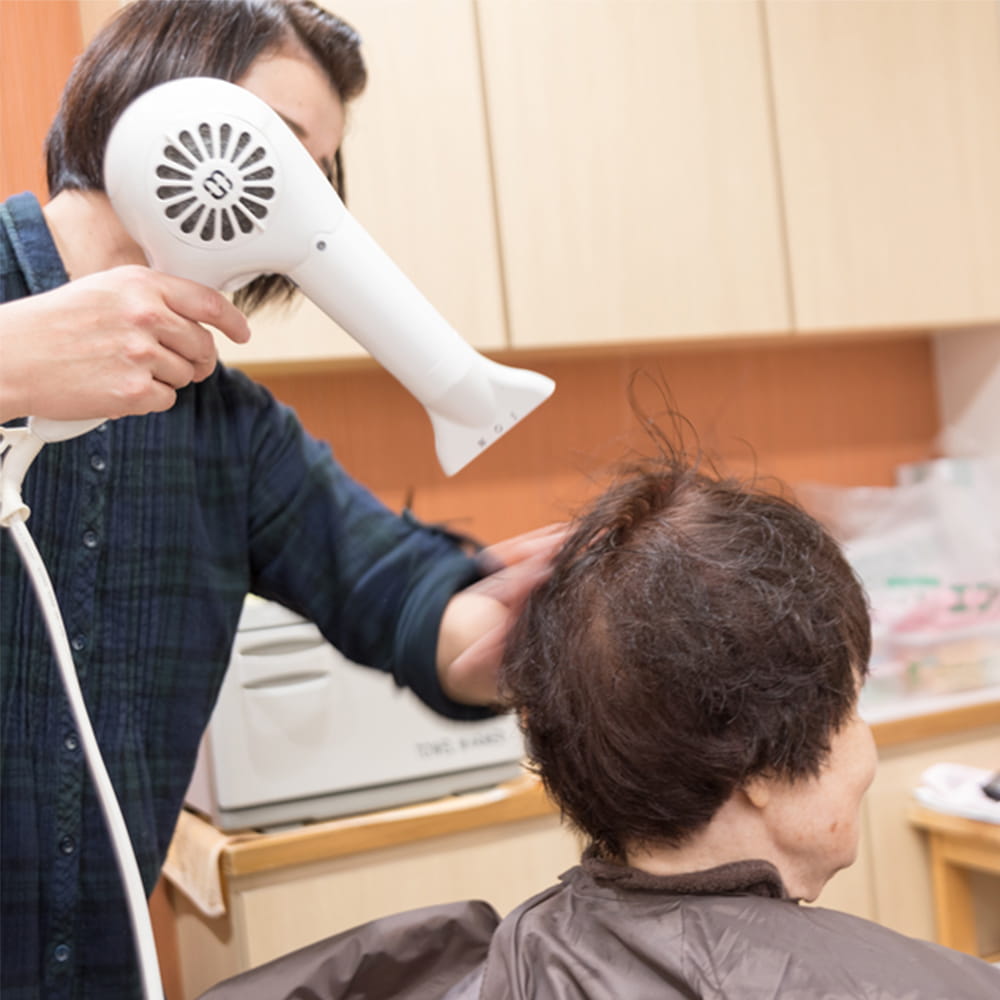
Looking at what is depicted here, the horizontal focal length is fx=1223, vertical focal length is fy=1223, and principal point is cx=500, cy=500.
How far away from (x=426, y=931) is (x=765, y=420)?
201 cm

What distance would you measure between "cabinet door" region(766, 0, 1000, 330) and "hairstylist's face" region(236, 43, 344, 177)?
1.58 metres

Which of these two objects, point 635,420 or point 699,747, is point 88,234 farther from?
point 635,420

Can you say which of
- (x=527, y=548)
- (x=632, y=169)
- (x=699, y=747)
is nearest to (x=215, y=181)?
(x=527, y=548)

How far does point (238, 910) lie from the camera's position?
5.88 ft

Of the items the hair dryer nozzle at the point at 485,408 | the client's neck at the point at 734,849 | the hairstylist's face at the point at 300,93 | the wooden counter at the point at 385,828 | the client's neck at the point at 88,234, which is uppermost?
the hairstylist's face at the point at 300,93

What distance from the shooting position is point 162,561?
1.18 metres

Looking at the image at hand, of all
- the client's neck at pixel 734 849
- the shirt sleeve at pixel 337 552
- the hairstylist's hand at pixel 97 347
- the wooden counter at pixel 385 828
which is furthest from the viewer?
the wooden counter at pixel 385 828

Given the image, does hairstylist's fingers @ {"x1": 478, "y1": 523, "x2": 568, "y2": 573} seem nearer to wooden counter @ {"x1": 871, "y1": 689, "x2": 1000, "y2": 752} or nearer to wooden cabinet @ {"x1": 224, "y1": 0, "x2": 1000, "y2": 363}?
wooden cabinet @ {"x1": 224, "y1": 0, "x2": 1000, "y2": 363}

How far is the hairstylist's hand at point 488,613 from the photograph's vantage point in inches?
41.3

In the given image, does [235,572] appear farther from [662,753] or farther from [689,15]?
[689,15]

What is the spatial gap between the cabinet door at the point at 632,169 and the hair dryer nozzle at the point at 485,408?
119 centimetres

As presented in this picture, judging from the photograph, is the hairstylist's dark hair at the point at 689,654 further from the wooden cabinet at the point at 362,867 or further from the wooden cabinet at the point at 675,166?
the wooden cabinet at the point at 675,166

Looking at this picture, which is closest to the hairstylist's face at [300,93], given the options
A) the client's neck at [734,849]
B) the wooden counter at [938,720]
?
the client's neck at [734,849]

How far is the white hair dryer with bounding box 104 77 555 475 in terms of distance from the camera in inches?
33.9
